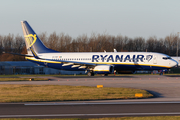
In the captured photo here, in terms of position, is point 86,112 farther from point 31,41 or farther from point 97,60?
point 31,41

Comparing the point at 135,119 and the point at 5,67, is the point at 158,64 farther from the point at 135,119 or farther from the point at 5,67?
the point at 5,67

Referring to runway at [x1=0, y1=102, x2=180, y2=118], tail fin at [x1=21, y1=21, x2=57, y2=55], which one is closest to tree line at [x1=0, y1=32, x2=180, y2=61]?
tail fin at [x1=21, y1=21, x2=57, y2=55]

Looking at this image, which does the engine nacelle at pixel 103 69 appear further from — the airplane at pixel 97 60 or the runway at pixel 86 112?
the runway at pixel 86 112

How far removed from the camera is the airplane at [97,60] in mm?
46625

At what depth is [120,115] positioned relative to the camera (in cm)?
1245

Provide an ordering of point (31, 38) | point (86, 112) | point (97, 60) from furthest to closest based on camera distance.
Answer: point (31, 38)
point (97, 60)
point (86, 112)

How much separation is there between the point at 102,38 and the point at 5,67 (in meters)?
46.4

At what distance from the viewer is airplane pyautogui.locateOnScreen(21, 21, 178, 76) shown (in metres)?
46.6

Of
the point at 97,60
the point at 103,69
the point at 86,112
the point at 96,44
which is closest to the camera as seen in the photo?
the point at 86,112

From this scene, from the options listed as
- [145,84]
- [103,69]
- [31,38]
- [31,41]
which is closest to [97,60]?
[103,69]

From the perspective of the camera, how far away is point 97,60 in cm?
4978

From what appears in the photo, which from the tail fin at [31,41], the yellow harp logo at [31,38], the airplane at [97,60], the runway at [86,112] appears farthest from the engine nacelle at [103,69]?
the runway at [86,112]

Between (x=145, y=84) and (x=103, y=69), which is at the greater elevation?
(x=103, y=69)

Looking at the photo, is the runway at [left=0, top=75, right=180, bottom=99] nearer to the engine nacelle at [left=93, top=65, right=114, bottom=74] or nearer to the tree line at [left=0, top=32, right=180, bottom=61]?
the engine nacelle at [left=93, top=65, right=114, bottom=74]
